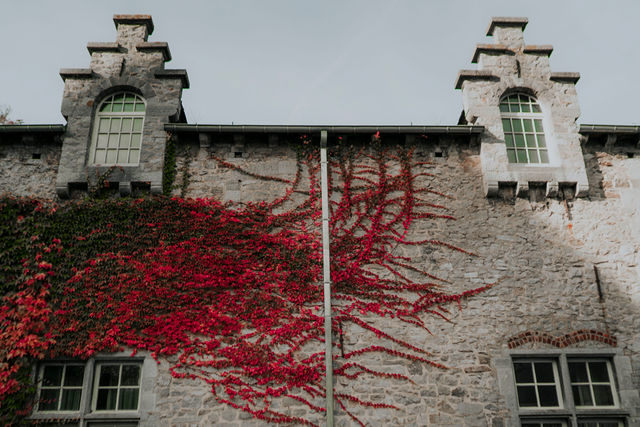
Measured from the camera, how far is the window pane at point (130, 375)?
7668 millimetres

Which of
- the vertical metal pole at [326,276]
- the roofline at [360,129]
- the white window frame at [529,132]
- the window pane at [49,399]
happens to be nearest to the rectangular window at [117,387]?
the window pane at [49,399]

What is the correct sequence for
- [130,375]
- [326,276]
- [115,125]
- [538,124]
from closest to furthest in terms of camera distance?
[130,375] → [326,276] → [115,125] → [538,124]

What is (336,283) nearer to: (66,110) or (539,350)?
(539,350)

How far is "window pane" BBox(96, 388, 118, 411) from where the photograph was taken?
297 inches

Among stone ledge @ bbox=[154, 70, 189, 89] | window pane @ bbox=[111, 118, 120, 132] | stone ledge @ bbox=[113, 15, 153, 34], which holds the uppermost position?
stone ledge @ bbox=[113, 15, 153, 34]

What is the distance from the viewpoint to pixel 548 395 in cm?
788

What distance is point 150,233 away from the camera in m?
8.30

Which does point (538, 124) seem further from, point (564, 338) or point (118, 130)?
point (118, 130)

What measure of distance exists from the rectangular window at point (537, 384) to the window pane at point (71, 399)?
6.70 m

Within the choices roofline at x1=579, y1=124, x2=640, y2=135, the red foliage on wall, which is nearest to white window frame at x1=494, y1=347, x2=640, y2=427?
the red foliage on wall

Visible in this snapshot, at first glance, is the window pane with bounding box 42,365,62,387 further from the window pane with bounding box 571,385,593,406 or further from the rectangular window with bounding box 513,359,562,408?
the window pane with bounding box 571,385,593,406

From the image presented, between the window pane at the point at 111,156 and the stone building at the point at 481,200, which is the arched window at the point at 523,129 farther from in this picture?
the window pane at the point at 111,156

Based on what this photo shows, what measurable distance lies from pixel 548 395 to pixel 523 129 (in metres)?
4.70

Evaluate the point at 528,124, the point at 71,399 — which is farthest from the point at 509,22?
the point at 71,399
